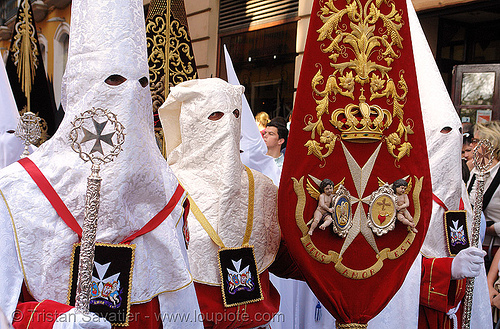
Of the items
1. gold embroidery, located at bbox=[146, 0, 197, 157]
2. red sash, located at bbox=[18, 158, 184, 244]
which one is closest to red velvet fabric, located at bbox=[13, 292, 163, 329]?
red sash, located at bbox=[18, 158, 184, 244]

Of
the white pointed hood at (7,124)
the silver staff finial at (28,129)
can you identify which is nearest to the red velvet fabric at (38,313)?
the silver staff finial at (28,129)

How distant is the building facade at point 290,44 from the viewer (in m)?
6.58

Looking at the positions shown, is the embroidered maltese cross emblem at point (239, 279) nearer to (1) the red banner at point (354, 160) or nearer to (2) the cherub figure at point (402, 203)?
(1) the red banner at point (354, 160)

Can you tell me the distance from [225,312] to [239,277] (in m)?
0.18

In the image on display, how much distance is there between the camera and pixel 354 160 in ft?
9.10

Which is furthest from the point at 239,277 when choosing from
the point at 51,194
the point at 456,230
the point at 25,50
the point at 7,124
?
the point at 25,50

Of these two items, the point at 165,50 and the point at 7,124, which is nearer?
the point at 165,50

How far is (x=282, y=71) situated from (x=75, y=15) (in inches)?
258

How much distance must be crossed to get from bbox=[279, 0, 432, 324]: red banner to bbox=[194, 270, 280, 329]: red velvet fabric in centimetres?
33

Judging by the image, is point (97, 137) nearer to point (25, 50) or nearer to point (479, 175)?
point (479, 175)

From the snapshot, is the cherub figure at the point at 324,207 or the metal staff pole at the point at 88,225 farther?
the cherub figure at the point at 324,207

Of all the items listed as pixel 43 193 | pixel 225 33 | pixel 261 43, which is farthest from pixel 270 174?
pixel 225 33

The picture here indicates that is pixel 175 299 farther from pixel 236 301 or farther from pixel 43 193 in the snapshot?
pixel 43 193

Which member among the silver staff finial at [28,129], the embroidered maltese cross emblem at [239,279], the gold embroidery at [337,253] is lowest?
the embroidered maltese cross emblem at [239,279]
